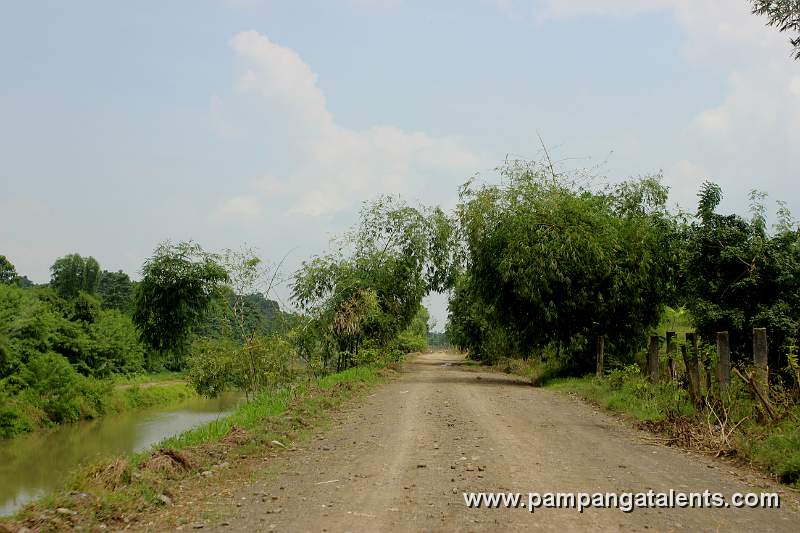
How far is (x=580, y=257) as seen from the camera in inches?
874

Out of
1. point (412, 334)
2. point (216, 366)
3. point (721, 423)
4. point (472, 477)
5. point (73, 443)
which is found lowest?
point (73, 443)

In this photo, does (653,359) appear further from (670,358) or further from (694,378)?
(694,378)

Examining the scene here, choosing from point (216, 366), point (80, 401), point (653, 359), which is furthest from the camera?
point (80, 401)

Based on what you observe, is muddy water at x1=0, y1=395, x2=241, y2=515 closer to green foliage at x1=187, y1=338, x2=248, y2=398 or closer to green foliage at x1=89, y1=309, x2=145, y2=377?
green foliage at x1=187, y1=338, x2=248, y2=398

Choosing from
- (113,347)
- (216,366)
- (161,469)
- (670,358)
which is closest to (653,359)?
(670,358)

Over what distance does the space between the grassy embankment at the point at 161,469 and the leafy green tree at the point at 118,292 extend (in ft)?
218

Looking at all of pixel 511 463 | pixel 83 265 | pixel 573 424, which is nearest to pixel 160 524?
pixel 511 463

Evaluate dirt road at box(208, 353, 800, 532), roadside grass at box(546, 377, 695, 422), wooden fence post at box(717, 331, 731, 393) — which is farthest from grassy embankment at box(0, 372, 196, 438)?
wooden fence post at box(717, 331, 731, 393)

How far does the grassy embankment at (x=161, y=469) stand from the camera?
20.2 feet

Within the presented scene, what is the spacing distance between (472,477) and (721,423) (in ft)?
15.3

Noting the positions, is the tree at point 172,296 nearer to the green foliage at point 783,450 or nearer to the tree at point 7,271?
the green foliage at point 783,450

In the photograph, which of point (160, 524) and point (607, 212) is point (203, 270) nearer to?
point (607, 212)

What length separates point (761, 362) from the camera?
10469 millimetres

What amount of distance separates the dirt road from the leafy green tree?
69.0 metres
